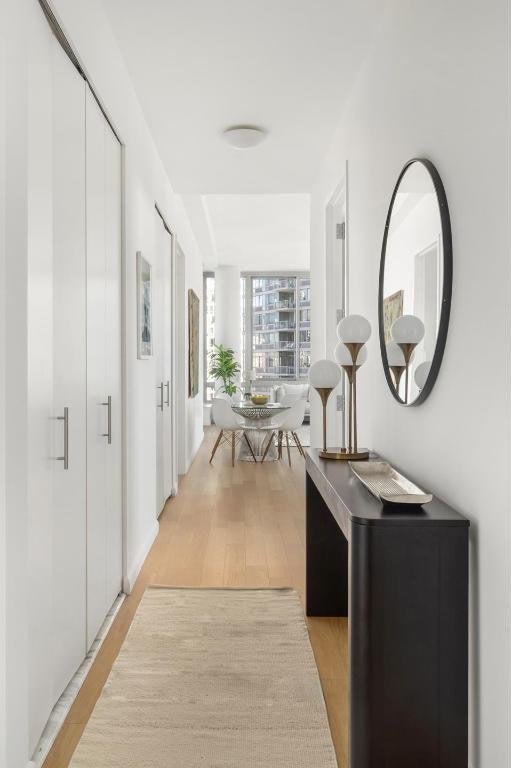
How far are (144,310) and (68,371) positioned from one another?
56.4 inches

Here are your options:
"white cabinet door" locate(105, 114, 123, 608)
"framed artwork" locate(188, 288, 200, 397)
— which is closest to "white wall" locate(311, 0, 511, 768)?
"white cabinet door" locate(105, 114, 123, 608)

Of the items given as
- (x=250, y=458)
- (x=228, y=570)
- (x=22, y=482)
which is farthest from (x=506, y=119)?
(x=250, y=458)

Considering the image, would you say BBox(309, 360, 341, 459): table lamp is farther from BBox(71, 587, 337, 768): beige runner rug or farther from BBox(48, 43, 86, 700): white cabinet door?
BBox(48, 43, 86, 700): white cabinet door

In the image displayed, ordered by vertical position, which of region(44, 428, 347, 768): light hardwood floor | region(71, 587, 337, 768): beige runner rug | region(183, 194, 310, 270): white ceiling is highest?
region(183, 194, 310, 270): white ceiling

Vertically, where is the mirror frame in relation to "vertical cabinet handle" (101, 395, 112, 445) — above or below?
Answer: above

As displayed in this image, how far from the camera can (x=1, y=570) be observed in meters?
1.41

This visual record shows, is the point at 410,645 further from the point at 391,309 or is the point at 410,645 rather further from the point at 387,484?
the point at 391,309

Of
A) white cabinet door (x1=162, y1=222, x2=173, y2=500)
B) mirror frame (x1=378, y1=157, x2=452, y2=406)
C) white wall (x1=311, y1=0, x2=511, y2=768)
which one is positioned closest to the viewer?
white wall (x1=311, y1=0, x2=511, y2=768)

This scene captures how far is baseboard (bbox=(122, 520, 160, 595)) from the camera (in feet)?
9.60

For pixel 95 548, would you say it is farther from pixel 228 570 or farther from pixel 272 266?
pixel 272 266

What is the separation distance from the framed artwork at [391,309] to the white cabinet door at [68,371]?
1216mm

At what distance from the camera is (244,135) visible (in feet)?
12.1

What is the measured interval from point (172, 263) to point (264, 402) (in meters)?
3.06

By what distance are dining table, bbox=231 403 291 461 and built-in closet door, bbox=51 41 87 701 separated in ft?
15.9
